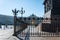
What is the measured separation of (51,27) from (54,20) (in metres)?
1.21

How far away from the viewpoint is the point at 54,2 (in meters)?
29.1

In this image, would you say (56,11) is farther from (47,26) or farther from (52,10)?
(47,26)

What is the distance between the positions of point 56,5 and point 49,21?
17.0 feet

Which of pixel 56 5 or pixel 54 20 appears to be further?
pixel 56 5

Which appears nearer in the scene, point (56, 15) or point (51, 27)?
point (51, 27)

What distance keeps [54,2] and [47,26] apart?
6073 mm

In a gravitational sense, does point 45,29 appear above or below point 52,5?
below

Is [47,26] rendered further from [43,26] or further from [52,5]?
[52,5]

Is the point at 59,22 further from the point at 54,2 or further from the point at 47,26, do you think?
the point at 54,2

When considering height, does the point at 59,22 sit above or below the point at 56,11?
below

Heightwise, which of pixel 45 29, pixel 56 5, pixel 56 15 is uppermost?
pixel 56 5

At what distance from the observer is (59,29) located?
81.7ft

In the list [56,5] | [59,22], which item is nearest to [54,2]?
[56,5]

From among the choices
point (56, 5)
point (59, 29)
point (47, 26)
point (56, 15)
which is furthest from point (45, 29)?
point (56, 5)
